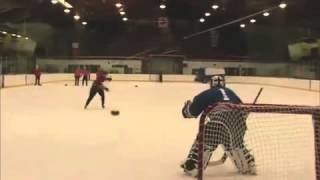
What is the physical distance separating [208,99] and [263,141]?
A: 1.62m

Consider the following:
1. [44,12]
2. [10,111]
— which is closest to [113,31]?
[44,12]

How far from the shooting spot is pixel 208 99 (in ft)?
16.4

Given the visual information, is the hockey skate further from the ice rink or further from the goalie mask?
the goalie mask

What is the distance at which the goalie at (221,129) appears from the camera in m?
4.86

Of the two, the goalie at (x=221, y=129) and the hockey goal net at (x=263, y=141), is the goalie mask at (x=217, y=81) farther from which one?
the hockey goal net at (x=263, y=141)

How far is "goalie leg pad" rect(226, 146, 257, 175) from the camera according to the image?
17.1 feet

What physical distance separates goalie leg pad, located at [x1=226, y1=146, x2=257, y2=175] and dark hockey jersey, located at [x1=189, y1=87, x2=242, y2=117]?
0.53 metres

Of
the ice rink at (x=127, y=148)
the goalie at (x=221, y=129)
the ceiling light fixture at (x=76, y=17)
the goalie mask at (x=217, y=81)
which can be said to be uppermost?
the ceiling light fixture at (x=76, y=17)

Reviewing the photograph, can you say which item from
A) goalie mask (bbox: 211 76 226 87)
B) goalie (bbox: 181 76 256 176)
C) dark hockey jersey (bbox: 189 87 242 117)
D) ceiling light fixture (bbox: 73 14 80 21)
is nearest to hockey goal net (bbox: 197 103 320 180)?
goalie (bbox: 181 76 256 176)

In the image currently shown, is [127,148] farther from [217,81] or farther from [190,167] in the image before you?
[217,81]

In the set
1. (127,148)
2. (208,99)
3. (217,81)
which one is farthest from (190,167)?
(127,148)

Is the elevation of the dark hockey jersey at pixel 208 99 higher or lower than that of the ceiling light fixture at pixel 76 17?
lower

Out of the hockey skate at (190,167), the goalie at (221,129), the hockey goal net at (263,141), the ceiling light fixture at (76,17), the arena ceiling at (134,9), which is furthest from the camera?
the ceiling light fixture at (76,17)

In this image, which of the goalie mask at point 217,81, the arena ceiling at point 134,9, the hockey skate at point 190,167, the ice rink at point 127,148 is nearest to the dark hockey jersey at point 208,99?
the goalie mask at point 217,81
